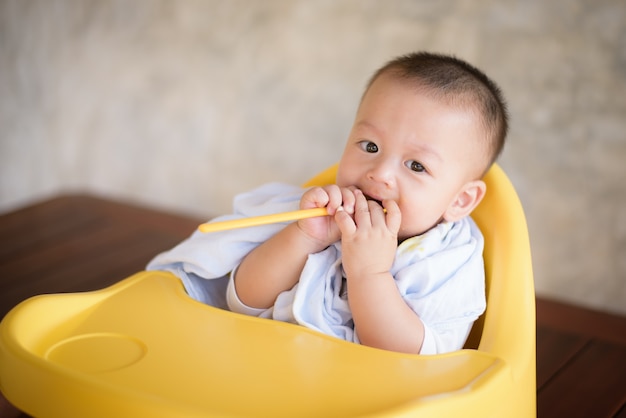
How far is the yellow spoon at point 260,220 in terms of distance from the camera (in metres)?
0.89

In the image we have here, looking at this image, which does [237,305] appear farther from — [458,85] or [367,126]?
[458,85]

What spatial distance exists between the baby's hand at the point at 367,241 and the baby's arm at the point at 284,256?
0.12 feet

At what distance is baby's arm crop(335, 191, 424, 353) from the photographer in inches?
36.8

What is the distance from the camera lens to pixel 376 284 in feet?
3.08

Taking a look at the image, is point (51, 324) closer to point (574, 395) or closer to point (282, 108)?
point (574, 395)

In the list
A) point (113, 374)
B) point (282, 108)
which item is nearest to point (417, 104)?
point (113, 374)

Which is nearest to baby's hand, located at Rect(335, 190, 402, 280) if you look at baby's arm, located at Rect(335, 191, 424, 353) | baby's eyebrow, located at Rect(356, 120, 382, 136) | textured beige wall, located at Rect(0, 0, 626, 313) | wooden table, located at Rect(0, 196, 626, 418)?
baby's arm, located at Rect(335, 191, 424, 353)

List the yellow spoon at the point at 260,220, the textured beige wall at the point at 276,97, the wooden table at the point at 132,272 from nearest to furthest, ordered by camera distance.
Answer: the yellow spoon at the point at 260,220 → the wooden table at the point at 132,272 → the textured beige wall at the point at 276,97

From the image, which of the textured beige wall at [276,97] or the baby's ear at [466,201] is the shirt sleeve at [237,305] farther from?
the textured beige wall at [276,97]

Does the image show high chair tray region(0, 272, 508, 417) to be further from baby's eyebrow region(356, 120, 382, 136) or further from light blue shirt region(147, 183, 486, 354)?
baby's eyebrow region(356, 120, 382, 136)

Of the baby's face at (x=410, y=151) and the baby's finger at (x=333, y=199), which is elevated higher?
the baby's face at (x=410, y=151)

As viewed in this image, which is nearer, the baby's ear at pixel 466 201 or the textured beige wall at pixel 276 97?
the baby's ear at pixel 466 201

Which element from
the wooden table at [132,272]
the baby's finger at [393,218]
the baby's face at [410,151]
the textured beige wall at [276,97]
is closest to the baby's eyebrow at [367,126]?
the baby's face at [410,151]

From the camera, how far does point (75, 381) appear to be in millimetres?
772
